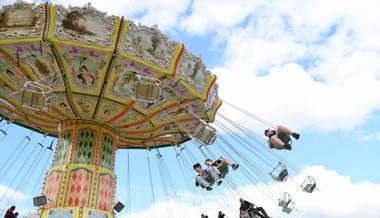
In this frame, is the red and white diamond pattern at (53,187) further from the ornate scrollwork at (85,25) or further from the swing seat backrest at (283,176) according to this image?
the swing seat backrest at (283,176)

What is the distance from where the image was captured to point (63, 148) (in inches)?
456

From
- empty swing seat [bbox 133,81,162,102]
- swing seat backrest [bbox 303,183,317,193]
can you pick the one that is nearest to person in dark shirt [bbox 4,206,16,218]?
empty swing seat [bbox 133,81,162,102]

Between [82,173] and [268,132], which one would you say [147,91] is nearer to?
[268,132]

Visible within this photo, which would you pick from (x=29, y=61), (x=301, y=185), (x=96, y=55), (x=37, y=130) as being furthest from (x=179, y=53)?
(x=37, y=130)

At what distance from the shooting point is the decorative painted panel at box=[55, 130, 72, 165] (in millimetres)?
11383

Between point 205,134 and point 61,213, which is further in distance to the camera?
point 205,134

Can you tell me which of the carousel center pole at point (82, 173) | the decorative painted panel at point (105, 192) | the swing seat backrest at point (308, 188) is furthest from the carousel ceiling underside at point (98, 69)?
the swing seat backrest at point (308, 188)

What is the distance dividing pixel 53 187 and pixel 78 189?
0.70m

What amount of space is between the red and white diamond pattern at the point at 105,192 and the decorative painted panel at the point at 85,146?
58 cm

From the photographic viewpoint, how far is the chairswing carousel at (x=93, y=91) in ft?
29.3

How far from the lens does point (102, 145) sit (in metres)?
11.6

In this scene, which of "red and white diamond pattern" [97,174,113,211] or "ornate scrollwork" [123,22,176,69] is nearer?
"ornate scrollwork" [123,22,176,69]

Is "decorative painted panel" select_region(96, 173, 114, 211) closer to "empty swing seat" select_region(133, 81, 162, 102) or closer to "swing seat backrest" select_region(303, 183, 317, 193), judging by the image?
"empty swing seat" select_region(133, 81, 162, 102)

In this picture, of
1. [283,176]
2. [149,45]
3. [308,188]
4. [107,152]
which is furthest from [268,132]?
[107,152]
